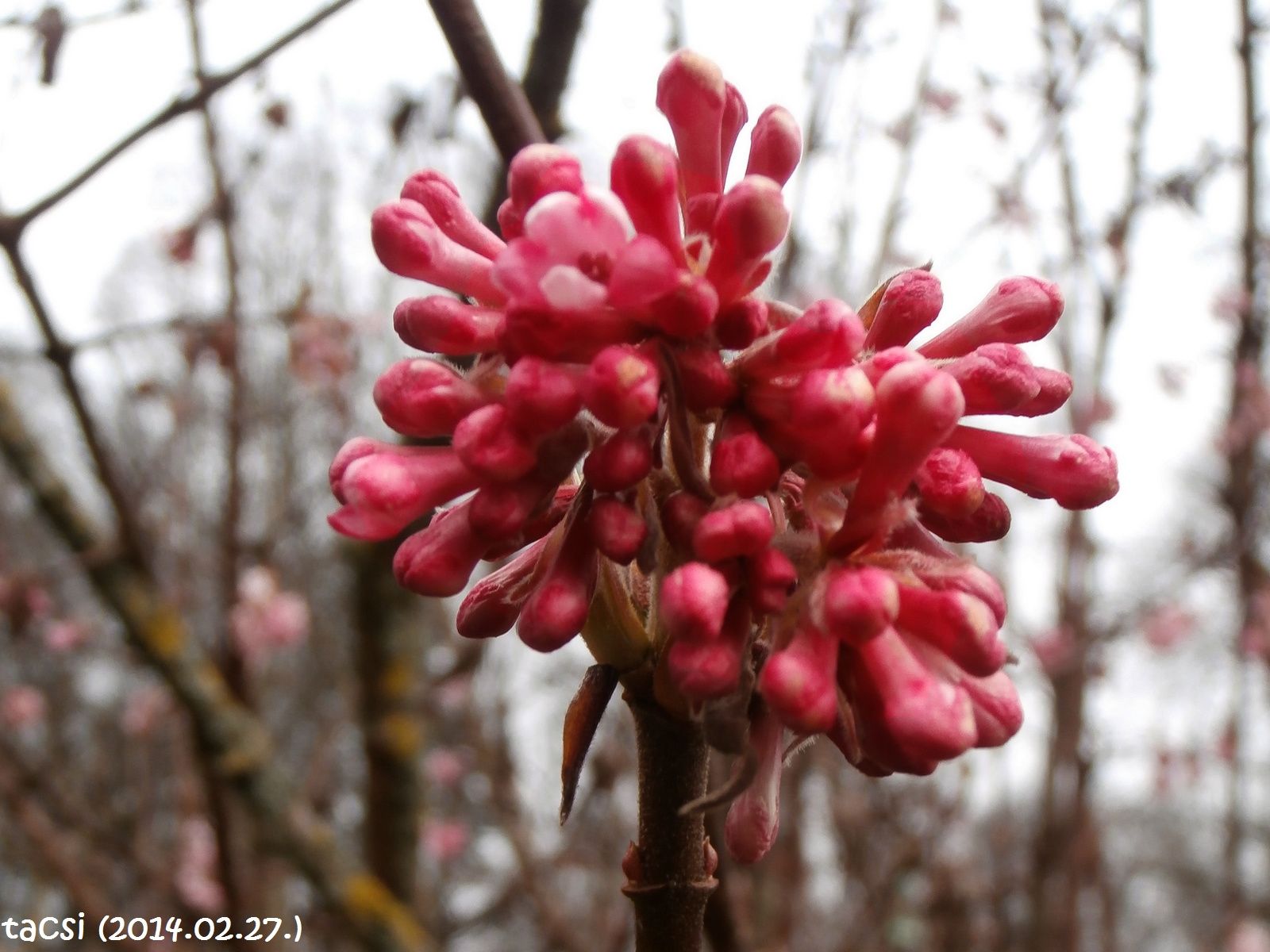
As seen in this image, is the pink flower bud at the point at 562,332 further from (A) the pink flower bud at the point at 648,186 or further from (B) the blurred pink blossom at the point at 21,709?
(B) the blurred pink blossom at the point at 21,709

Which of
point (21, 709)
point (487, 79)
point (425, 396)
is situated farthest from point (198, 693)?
point (21, 709)

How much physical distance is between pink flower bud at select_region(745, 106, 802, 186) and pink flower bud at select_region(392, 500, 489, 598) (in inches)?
18.8

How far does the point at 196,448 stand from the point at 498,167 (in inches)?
394

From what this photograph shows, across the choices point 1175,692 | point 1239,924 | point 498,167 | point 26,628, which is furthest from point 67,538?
point 1175,692

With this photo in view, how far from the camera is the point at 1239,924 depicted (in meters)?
5.49

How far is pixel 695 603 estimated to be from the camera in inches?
29.9

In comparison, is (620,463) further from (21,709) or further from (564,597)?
(21,709)

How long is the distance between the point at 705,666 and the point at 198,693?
96.2 inches

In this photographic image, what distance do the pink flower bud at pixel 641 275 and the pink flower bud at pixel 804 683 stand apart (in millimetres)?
316

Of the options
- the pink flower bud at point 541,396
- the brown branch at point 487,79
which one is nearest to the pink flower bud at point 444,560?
the pink flower bud at point 541,396

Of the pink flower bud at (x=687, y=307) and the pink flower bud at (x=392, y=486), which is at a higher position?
the pink flower bud at (x=687, y=307)

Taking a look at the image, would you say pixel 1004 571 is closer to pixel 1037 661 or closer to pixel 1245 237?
pixel 1037 661

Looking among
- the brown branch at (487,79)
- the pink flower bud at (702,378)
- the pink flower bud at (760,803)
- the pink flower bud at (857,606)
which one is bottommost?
the pink flower bud at (760,803)

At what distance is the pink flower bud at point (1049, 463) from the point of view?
0.95m
